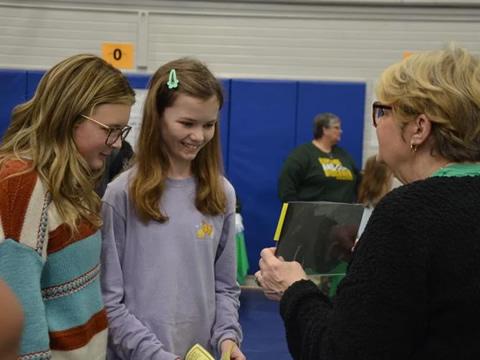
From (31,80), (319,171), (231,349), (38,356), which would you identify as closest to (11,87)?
(31,80)

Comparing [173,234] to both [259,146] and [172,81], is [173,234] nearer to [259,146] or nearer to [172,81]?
[172,81]

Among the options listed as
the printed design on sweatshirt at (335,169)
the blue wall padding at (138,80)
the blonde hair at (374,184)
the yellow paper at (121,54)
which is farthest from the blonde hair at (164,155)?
the yellow paper at (121,54)

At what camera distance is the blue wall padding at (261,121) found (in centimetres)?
690

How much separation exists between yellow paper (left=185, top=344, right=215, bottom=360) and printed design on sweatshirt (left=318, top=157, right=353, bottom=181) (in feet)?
14.3

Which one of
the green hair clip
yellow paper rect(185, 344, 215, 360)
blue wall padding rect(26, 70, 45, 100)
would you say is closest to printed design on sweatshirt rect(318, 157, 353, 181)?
blue wall padding rect(26, 70, 45, 100)

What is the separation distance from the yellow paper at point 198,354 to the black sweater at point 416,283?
54cm

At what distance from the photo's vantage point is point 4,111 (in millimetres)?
6953

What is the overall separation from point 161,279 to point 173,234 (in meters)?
0.13

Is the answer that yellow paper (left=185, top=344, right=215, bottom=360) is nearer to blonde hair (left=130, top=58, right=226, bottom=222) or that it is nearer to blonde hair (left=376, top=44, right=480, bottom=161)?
Result: blonde hair (left=130, top=58, right=226, bottom=222)

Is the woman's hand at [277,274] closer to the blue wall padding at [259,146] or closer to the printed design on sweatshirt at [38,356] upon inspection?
the printed design on sweatshirt at [38,356]

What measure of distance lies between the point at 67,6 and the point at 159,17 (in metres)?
1.12

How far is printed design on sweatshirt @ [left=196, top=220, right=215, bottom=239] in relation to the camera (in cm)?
177

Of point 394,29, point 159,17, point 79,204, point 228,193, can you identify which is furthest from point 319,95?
point 79,204

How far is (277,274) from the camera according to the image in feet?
4.85
